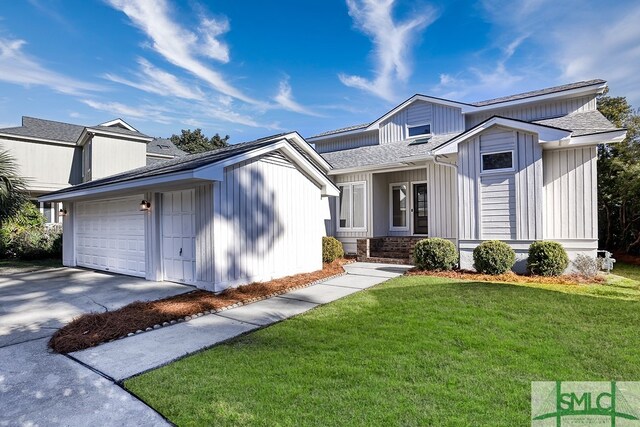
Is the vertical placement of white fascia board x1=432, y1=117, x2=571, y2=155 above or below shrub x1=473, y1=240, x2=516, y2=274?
above

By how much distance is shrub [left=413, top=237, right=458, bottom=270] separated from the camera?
970 cm

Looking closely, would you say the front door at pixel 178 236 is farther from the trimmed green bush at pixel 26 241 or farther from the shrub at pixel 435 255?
the trimmed green bush at pixel 26 241

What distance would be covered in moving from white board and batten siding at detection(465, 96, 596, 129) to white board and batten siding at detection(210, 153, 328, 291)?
345 inches

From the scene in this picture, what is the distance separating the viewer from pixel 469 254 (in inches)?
390

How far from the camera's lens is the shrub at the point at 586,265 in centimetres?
868

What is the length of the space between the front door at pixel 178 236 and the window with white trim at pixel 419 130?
10825 mm

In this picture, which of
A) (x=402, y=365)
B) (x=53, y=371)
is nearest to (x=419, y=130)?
(x=402, y=365)

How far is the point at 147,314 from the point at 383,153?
35.9 feet

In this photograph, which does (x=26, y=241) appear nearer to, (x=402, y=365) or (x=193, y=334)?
(x=193, y=334)

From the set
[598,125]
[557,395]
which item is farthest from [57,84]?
[598,125]

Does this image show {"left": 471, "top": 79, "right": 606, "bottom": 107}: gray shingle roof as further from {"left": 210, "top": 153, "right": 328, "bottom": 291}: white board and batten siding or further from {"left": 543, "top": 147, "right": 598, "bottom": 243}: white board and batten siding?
{"left": 210, "top": 153, "right": 328, "bottom": 291}: white board and batten siding

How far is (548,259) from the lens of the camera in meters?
8.55

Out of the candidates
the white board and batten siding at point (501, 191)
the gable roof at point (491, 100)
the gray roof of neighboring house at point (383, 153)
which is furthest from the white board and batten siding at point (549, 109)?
the white board and batten siding at point (501, 191)
